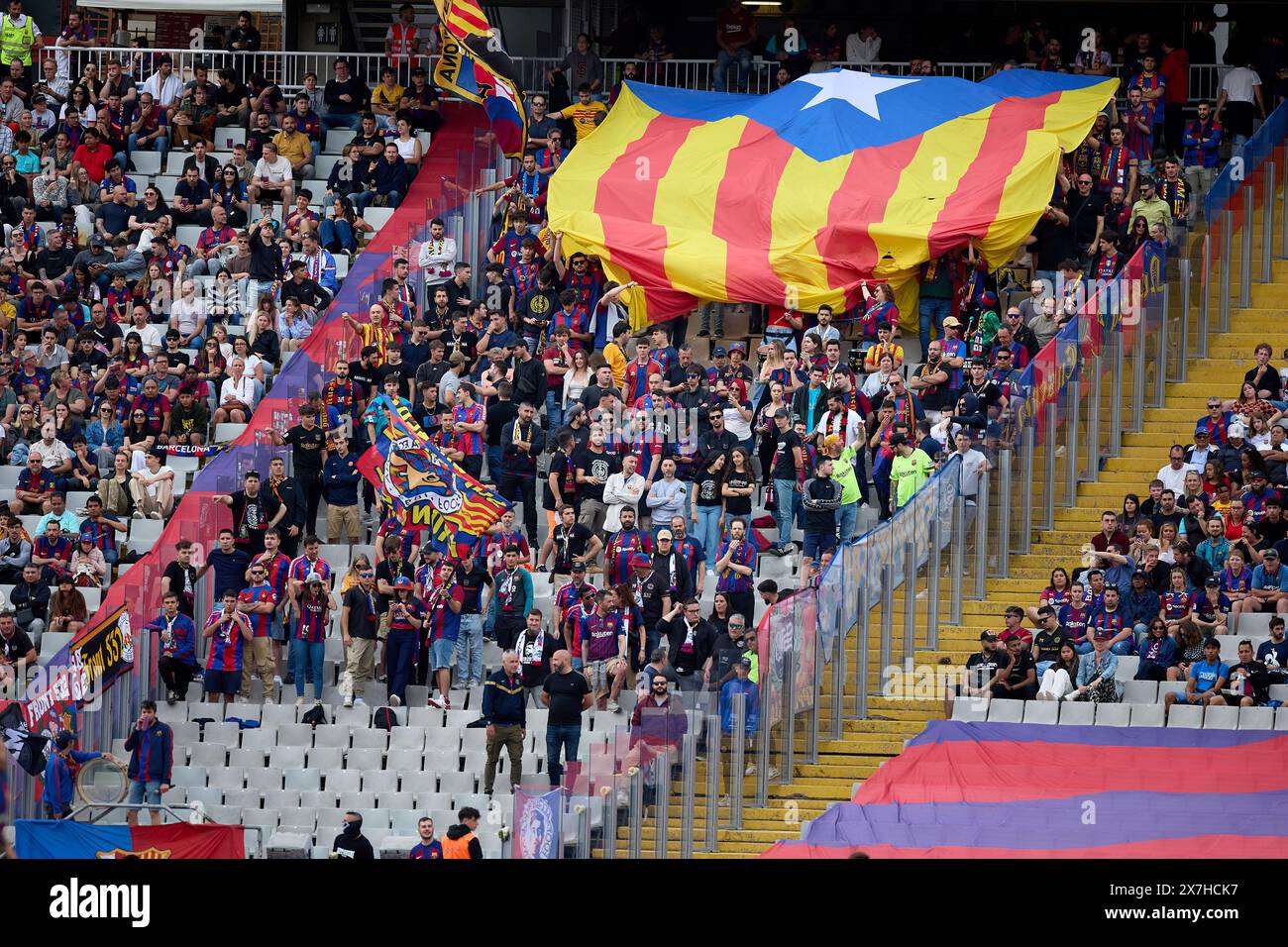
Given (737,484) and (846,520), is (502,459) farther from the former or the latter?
(846,520)

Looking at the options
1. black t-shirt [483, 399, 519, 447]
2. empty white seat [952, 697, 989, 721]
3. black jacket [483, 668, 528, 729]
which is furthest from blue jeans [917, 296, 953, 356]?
black jacket [483, 668, 528, 729]

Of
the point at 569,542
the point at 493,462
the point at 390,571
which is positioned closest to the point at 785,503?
the point at 569,542

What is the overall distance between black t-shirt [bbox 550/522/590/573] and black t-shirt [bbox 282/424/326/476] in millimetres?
2571

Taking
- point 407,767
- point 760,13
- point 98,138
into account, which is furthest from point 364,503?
point 760,13

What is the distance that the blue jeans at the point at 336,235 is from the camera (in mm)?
25312

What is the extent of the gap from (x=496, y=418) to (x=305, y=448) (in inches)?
74.3

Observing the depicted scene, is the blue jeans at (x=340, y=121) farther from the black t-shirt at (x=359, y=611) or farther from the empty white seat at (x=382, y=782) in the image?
the empty white seat at (x=382, y=782)

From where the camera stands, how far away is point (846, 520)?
2030 cm

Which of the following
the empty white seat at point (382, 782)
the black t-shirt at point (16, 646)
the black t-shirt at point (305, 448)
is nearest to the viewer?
the empty white seat at point (382, 782)

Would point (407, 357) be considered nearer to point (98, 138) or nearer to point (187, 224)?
point (187, 224)

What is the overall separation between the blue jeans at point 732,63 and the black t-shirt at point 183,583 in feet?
35.5

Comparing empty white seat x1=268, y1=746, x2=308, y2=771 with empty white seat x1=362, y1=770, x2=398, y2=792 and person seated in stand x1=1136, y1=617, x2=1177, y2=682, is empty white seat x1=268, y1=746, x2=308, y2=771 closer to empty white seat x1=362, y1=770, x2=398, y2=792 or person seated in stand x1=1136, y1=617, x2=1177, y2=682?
empty white seat x1=362, y1=770, x2=398, y2=792

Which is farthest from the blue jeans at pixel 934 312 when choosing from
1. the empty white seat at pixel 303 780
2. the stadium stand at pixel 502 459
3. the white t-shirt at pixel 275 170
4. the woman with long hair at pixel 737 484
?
the empty white seat at pixel 303 780

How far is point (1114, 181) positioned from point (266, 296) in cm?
927
